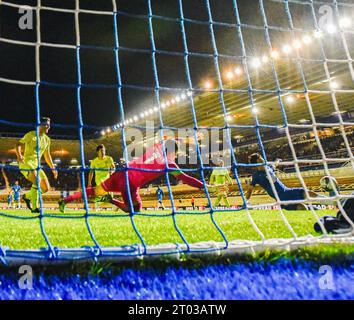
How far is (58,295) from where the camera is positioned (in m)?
1.43

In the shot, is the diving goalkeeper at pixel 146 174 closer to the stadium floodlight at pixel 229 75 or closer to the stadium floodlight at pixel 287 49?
the stadium floodlight at pixel 287 49

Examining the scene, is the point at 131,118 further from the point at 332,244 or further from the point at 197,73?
the point at 332,244

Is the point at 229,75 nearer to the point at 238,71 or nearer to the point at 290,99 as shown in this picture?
the point at 238,71

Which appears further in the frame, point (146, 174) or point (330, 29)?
point (146, 174)

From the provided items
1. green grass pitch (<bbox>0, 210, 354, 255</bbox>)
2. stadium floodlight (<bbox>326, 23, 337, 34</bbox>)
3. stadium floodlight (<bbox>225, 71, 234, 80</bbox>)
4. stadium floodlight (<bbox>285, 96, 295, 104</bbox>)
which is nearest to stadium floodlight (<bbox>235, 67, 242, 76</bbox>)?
stadium floodlight (<bbox>225, 71, 234, 80</bbox>)

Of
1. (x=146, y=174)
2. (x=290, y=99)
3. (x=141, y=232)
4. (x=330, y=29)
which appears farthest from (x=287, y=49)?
(x=141, y=232)

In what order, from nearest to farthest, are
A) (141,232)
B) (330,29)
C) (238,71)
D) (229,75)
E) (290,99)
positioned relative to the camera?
(330,29)
(141,232)
(238,71)
(229,75)
(290,99)

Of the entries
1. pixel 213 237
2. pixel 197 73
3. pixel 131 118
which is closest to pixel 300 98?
pixel 197 73

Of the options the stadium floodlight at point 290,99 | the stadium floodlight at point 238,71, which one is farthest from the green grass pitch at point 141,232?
the stadium floodlight at point 290,99

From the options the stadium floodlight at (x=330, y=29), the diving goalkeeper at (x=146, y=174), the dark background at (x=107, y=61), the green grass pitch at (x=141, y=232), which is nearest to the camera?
the stadium floodlight at (x=330, y=29)

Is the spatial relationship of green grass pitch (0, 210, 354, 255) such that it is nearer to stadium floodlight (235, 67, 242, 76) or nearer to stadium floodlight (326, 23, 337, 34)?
stadium floodlight (326, 23, 337, 34)

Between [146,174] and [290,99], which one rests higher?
[290,99]

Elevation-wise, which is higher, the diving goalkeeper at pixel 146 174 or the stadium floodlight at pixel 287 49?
the stadium floodlight at pixel 287 49
